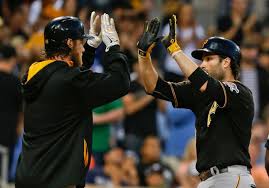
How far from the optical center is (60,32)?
5797mm

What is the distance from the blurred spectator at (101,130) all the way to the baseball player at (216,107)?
11.9ft


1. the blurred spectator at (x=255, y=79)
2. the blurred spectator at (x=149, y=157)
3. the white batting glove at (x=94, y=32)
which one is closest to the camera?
the white batting glove at (x=94, y=32)

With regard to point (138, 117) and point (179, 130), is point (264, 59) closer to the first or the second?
point (179, 130)

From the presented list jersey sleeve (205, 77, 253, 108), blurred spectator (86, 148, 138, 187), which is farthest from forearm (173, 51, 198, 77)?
blurred spectator (86, 148, 138, 187)

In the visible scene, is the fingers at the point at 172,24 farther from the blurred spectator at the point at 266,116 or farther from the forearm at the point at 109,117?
the blurred spectator at the point at 266,116

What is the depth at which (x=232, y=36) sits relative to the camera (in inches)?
469

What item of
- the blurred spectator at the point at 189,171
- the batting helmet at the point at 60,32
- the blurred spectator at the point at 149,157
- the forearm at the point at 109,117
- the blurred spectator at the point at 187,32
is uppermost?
the batting helmet at the point at 60,32

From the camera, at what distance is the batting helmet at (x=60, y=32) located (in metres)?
5.79

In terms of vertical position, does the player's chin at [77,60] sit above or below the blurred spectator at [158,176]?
above

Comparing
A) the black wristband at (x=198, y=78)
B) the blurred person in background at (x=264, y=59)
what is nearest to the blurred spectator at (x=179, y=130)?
the blurred person in background at (x=264, y=59)

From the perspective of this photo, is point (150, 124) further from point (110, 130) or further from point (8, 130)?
point (8, 130)

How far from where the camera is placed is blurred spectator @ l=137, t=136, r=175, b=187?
9.82 metres

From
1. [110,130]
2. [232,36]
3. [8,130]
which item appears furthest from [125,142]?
[232,36]

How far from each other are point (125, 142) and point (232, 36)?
281cm
